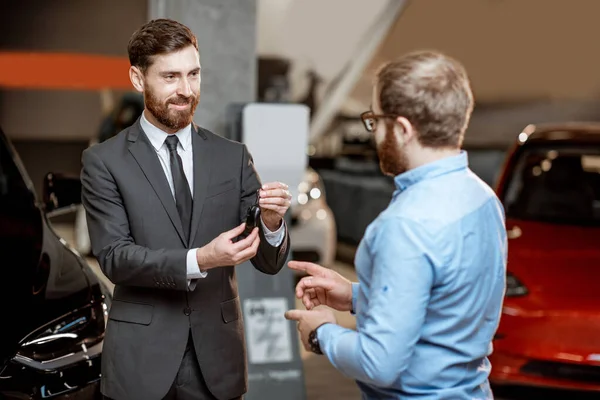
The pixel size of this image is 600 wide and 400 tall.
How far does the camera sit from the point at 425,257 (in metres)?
1.85

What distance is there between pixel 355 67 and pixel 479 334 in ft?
40.7

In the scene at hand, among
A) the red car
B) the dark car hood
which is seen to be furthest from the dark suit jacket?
the red car

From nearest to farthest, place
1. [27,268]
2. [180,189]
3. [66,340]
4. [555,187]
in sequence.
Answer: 1. [180,189]
2. [66,340]
3. [27,268]
4. [555,187]

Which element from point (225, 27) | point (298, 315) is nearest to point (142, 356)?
point (298, 315)

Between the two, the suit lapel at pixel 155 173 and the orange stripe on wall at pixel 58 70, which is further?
the orange stripe on wall at pixel 58 70

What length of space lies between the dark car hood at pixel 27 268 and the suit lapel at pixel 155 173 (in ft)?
2.47

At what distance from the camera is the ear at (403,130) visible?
190cm

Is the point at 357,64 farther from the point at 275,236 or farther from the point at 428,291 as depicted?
the point at 428,291

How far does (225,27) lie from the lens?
4328 millimetres

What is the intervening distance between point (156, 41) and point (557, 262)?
2.99m

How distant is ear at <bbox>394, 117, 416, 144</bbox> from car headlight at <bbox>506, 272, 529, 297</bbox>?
269 cm

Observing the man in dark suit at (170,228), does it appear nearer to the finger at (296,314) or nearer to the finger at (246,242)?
the finger at (246,242)

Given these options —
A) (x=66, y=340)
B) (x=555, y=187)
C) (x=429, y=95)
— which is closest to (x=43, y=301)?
(x=66, y=340)

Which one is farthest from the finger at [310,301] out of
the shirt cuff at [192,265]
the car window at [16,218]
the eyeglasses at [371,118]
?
the car window at [16,218]
